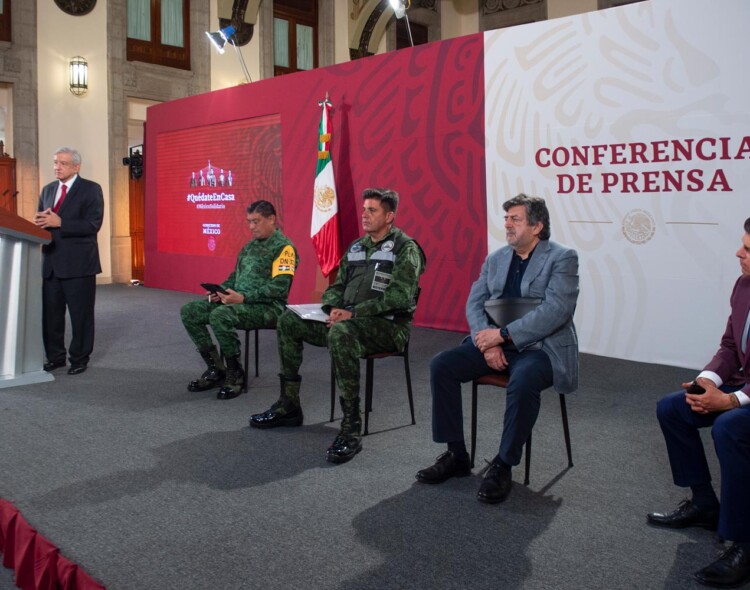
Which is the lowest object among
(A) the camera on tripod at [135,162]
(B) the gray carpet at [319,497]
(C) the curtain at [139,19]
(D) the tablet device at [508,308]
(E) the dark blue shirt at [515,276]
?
(B) the gray carpet at [319,497]

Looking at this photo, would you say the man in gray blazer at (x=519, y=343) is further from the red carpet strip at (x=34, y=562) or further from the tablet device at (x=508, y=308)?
the red carpet strip at (x=34, y=562)

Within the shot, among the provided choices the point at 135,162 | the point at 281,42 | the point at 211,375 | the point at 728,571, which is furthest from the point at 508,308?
the point at 281,42

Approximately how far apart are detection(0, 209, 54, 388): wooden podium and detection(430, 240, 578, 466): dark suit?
2.66 m

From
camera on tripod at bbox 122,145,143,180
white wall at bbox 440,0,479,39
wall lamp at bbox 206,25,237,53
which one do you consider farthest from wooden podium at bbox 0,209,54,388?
white wall at bbox 440,0,479,39

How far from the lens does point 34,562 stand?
6.80 feet

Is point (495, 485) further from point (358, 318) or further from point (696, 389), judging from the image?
point (358, 318)

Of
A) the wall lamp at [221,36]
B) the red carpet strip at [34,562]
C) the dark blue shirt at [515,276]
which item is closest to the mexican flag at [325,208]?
the wall lamp at [221,36]

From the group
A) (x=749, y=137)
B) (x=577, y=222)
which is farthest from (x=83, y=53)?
(x=749, y=137)

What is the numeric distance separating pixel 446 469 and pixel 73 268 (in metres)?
2.99

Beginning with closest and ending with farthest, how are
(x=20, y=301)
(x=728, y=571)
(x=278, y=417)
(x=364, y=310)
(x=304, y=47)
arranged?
(x=728, y=571) → (x=364, y=310) → (x=278, y=417) → (x=20, y=301) → (x=304, y=47)

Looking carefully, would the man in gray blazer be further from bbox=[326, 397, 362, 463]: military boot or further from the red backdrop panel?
the red backdrop panel

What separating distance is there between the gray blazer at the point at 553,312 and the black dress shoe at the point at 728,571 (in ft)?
2.72

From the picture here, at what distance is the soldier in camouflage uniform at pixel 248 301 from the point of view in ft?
13.0

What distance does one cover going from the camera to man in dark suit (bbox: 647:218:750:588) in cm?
196
